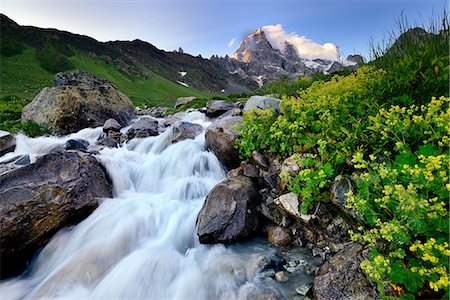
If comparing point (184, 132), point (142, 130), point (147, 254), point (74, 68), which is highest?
point (74, 68)

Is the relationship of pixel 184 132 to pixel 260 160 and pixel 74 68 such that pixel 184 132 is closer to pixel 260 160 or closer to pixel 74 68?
pixel 260 160

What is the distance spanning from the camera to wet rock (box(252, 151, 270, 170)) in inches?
235

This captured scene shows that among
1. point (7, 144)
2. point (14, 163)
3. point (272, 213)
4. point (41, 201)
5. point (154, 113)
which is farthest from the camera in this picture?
point (154, 113)

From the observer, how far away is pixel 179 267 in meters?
5.09

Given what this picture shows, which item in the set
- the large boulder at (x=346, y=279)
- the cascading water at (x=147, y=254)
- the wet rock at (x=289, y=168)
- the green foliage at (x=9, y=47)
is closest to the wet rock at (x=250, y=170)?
the wet rock at (x=289, y=168)

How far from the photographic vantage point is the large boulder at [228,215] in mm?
5340

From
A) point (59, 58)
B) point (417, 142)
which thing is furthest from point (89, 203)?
point (59, 58)

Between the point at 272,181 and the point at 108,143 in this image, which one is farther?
the point at 108,143

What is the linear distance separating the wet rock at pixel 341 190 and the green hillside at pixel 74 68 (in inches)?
1198

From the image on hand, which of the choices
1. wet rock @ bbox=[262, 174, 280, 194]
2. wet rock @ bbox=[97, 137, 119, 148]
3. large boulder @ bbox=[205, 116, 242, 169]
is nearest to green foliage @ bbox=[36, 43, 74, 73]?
wet rock @ bbox=[97, 137, 119, 148]

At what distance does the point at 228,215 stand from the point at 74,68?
67960 millimetres

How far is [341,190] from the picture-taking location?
423cm

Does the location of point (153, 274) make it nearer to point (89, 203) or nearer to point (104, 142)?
point (89, 203)

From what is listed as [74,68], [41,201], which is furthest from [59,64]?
[41,201]
